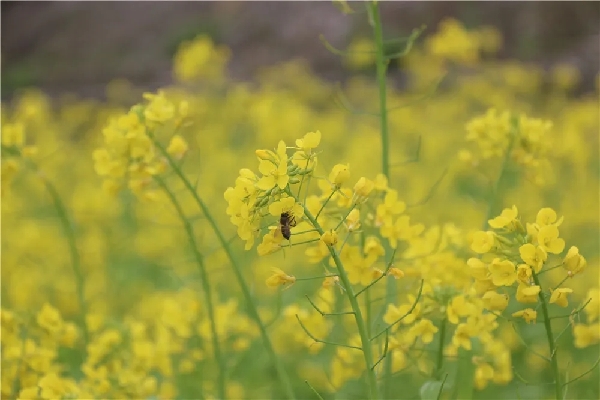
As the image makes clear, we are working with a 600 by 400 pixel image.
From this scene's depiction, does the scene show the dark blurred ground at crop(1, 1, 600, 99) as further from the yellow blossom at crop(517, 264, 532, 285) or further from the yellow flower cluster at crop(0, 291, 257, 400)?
the yellow blossom at crop(517, 264, 532, 285)

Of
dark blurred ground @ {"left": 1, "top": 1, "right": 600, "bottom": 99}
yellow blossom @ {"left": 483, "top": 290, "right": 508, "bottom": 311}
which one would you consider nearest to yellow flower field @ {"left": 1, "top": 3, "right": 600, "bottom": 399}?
yellow blossom @ {"left": 483, "top": 290, "right": 508, "bottom": 311}

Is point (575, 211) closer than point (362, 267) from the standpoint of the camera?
No

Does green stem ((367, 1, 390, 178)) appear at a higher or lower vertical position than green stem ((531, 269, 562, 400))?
higher

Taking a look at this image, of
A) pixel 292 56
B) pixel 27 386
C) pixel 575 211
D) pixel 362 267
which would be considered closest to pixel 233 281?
pixel 575 211

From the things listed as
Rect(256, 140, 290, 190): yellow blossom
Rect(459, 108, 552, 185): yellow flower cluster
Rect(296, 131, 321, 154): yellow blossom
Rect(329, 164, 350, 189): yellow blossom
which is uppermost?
Rect(459, 108, 552, 185): yellow flower cluster

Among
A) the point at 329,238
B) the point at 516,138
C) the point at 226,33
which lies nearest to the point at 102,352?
the point at 329,238

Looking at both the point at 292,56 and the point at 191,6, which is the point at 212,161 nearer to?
the point at 292,56
